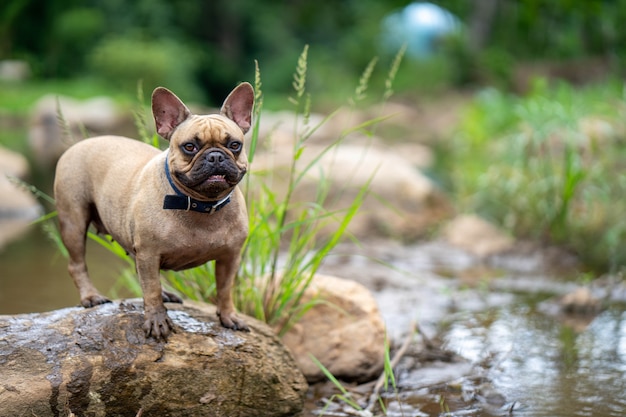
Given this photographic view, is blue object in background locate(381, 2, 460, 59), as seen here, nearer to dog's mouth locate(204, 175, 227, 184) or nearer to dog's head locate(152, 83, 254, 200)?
dog's head locate(152, 83, 254, 200)

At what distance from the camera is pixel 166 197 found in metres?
3.50

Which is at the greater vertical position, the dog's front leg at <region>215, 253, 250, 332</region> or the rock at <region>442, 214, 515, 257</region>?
the dog's front leg at <region>215, 253, 250, 332</region>

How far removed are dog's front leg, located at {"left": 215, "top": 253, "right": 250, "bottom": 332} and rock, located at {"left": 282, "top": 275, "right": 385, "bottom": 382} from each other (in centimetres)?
78

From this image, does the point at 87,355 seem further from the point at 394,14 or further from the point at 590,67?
the point at 394,14

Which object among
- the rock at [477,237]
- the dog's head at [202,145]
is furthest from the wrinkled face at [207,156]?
the rock at [477,237]

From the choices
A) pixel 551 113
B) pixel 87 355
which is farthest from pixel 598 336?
pixel 87 355

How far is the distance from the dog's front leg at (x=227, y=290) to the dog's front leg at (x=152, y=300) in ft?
0.95

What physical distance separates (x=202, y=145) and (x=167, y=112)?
11.6 inches

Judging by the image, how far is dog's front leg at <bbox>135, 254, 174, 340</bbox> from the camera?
3615 millimetres

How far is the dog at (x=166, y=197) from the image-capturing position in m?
3.37

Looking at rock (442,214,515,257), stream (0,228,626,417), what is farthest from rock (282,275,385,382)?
rock (442,214,515,257)

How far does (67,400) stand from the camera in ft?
11.8

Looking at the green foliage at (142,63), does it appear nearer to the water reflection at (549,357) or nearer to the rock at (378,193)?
the rock at (378,193)

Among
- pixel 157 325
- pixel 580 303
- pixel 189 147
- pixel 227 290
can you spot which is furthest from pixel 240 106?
pixel 580 303
